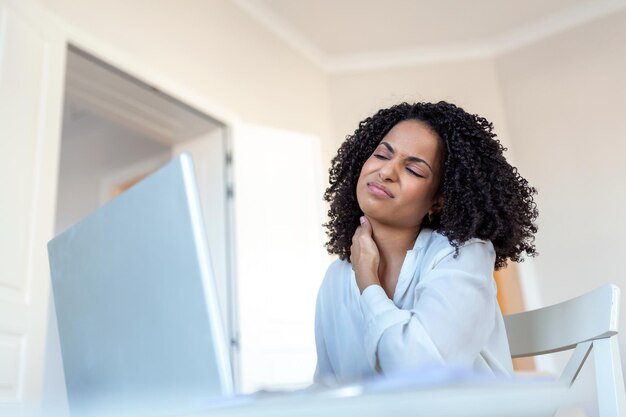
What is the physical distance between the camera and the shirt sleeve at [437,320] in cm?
96

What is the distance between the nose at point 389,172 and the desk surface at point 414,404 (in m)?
0.80

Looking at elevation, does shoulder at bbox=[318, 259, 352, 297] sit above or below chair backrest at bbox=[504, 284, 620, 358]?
above

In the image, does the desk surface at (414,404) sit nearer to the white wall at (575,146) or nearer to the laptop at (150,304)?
the laptop at (150,304)

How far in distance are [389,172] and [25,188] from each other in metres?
1.70

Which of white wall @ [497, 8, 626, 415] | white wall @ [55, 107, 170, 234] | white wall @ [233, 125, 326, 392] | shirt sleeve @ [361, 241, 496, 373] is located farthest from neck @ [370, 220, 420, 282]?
white wall @ [55, 107, 170, 234]

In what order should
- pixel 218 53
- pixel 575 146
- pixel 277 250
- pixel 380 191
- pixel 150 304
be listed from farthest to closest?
pixel 575 146
pixel 218 53
pixel 277 250
pixel 380 191
pixel 150 304

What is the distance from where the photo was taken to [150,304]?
66 cm

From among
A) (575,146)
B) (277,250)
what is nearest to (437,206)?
(277,250)

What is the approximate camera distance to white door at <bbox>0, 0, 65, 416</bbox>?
7.35ft

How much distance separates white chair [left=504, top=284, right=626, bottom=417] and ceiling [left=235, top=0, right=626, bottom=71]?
3.44m

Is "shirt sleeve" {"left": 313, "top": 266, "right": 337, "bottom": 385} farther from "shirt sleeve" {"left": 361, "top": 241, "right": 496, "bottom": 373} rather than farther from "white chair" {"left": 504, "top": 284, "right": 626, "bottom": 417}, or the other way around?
"white chair" {"left": 504, "top": 284, "right": 626, "bottom": 417}

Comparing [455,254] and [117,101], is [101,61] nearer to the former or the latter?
[117,101]

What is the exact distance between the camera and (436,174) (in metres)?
1.28

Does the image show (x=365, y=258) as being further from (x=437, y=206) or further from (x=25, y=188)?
(x=25, y=188)
